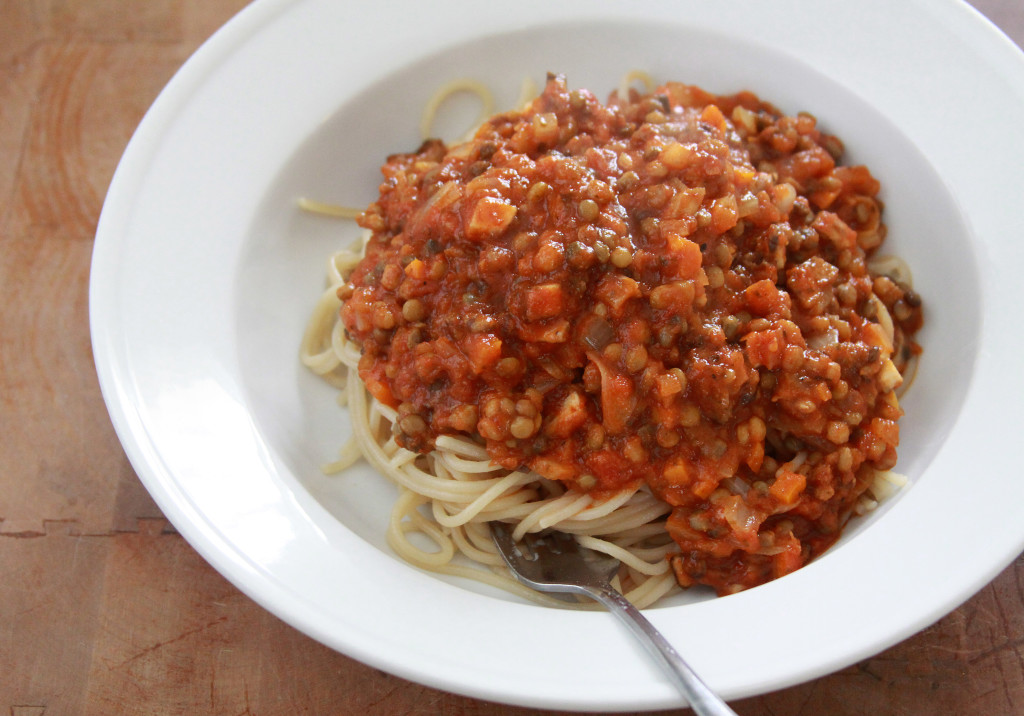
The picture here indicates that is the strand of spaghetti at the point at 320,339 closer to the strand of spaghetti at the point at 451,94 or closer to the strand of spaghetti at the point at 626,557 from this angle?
the strand of spaghetti at the point at 451,94

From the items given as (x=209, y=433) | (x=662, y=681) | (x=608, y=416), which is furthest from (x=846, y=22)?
(x=209, y=433)

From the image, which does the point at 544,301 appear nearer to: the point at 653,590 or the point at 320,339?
the point at 653,590

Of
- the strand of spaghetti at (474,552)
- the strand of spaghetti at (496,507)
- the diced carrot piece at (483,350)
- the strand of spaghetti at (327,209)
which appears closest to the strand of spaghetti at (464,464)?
the strand of spaghetti at (496,507)

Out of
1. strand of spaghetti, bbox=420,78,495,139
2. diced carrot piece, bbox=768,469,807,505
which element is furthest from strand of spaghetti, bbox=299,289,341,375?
diced carrot piece, bbox=768,469,807,505

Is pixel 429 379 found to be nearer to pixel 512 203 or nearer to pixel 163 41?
pixel 512 203

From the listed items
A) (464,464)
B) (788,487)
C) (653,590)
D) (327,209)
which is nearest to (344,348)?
(327,209)

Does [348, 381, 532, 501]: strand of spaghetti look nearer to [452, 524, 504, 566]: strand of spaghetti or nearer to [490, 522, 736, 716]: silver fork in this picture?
[452, 524, 504, 566]: strand of spaghetti
